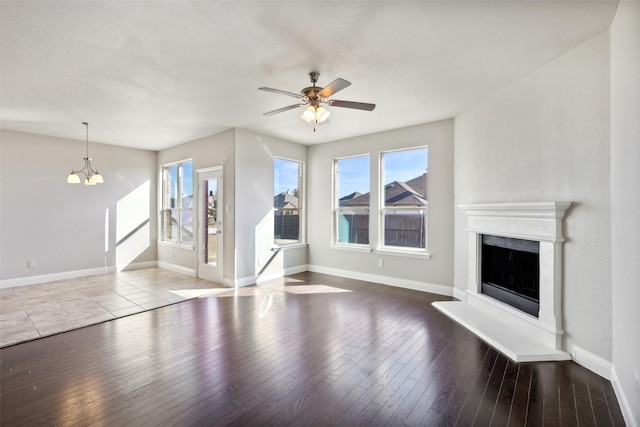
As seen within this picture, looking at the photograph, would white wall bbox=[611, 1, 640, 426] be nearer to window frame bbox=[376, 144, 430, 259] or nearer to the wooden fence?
window frame bbox=[376, 144, 430, 259]

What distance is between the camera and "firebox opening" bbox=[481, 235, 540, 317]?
3.20m

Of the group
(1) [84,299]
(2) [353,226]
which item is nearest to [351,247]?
(2) [353,226]

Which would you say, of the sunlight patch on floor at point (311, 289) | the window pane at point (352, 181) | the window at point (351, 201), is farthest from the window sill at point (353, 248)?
the sunlight patch on floor at point (311, 289)

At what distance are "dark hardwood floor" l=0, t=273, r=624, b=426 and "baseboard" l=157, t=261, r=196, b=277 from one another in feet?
8.14

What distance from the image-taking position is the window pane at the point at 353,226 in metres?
5.88

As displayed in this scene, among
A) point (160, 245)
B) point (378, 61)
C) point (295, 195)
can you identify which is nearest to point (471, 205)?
point (378, 61)

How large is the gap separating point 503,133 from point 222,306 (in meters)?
4.20

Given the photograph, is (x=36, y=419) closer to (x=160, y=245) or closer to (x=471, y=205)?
(x=471, y=205)

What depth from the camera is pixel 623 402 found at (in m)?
2.08

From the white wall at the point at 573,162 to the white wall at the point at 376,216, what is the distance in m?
1.20

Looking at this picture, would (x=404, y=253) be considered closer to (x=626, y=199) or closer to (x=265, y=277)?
(x=265, y=277)

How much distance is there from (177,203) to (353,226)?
399 cm

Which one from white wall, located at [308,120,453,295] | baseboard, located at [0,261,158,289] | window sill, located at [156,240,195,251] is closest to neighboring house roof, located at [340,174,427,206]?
white wall, located at [308,120,453,295]

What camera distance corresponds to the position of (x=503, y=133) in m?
3.59
